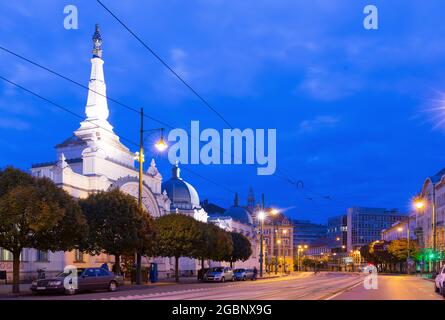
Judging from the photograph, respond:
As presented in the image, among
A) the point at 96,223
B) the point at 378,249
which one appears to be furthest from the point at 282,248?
the point at 96,223

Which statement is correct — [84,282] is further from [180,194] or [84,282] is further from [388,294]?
[180,194]

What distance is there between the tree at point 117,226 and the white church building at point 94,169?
8.97 m

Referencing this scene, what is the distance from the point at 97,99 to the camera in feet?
219

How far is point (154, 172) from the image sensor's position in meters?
73.7

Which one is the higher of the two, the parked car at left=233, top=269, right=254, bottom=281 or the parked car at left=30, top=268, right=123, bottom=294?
the parked car at left=30, top=268, right=123, bottom=294

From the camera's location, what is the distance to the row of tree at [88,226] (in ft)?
103

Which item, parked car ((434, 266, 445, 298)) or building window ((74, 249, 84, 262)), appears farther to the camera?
building window ((74, 249, 84, 262))

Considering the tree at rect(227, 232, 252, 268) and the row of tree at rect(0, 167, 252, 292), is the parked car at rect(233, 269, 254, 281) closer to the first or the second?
the row of tree at rect(0, 167, 252, 292)

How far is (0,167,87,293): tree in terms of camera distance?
102ft

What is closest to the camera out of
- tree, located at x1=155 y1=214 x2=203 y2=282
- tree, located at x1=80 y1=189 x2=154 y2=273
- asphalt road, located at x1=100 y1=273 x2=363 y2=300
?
asphalt road, located at x1=100 y1=273 x2=363 y2=300

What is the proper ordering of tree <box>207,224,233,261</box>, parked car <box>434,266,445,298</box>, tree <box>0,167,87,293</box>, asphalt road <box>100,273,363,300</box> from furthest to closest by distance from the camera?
1. tree <box>207,224,233,261</box>
2. tree <box>0,167,87,293</box>
3. parked car <box>434,266,445,298</box>
4. asphalt road <box>100,273,363,300</box>

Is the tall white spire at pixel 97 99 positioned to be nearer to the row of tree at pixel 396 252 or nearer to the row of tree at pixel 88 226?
the row of tree at pixel 88 226

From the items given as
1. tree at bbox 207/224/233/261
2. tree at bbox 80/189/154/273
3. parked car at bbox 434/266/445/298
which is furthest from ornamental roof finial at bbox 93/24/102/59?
parked car at bbox 434/266/445/298

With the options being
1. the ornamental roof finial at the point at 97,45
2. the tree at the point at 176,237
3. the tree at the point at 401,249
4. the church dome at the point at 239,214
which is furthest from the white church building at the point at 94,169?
the church dome at the point at 239,214
